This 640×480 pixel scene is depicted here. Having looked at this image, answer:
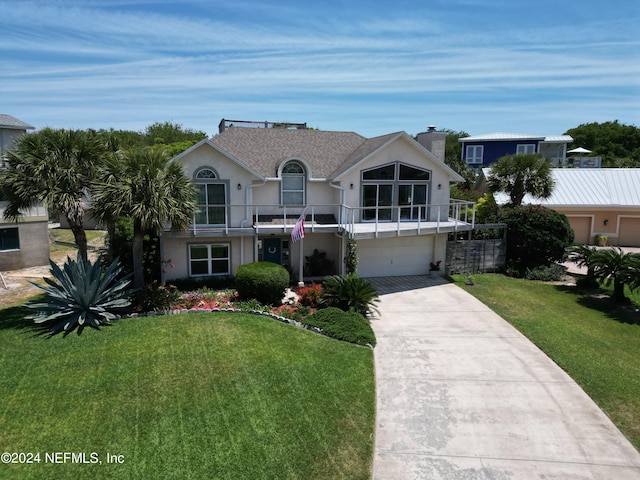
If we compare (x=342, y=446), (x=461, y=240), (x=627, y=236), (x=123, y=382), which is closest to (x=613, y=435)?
(x=342, y=446)

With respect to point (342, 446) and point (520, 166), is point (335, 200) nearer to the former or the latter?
point (520, 166)

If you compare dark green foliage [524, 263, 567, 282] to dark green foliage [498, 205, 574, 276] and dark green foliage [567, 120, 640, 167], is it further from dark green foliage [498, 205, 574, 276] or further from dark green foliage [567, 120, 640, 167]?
dark green foliage [567, 120, 640, 167]

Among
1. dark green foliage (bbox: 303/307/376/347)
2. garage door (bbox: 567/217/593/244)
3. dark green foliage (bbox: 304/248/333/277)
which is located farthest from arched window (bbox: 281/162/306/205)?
garage door (bbox: 567/217/593/244)

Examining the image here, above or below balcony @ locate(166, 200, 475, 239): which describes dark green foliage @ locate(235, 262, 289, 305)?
below

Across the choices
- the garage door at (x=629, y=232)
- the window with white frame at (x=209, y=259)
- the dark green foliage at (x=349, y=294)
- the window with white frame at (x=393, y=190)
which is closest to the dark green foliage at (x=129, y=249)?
the window with white frame at (x=209, y=259)

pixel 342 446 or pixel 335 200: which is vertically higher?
pixel 335 200

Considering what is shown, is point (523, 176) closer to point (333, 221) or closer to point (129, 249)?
point (333, 221)

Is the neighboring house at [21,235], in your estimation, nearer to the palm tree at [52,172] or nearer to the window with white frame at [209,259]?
the palm tree at [52,172]

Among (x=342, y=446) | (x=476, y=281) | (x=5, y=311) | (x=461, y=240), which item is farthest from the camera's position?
(x=461, y=240)
